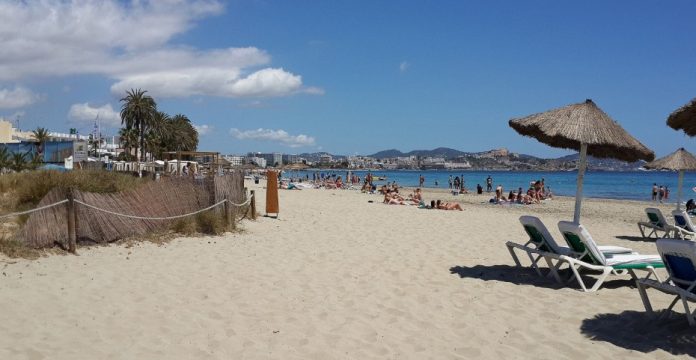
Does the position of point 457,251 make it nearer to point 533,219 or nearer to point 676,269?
point 533,219

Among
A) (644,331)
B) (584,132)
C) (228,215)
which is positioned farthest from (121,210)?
(644,331)

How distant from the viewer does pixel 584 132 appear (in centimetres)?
704

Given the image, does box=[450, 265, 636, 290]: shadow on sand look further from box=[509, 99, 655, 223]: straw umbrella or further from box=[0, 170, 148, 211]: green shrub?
box=[0, 170, 148, 211]: green shrub

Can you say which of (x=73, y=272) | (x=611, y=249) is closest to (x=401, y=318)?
(x=611, y=249)

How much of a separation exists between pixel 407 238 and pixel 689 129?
557cm

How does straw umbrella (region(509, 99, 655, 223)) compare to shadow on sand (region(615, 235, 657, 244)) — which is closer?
straw umbrella (region(509, 99, 655, 223))

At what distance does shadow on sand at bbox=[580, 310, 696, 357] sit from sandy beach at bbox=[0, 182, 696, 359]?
19 millimetres

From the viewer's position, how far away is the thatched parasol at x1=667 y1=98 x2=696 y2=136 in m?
5.84

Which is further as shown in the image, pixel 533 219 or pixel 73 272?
pixel 533 219

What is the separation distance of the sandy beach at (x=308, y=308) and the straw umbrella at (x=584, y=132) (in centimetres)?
178

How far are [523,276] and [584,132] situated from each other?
6.74 feet

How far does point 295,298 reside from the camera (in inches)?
231

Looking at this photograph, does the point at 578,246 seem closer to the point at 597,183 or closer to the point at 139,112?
the point at 139,112

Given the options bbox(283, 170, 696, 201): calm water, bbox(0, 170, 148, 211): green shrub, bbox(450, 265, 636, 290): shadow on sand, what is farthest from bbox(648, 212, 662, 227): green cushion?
bbox(283, 170, 696, 201): calm water
